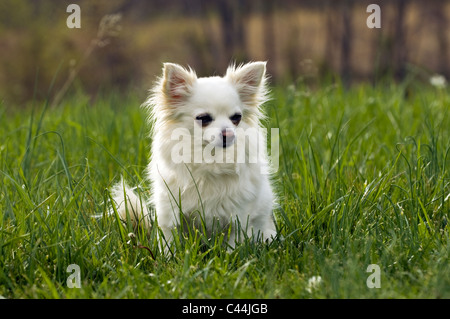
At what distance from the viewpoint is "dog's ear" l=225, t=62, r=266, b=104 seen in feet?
10.1

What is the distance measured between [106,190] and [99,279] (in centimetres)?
56

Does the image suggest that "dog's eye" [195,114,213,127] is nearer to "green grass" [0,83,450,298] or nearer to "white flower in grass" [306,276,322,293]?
"green grass" [0,83,450,298]

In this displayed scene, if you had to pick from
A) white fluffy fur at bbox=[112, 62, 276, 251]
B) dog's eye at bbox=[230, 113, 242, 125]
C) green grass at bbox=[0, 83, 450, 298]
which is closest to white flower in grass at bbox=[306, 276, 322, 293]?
green grass at bbox=[0, 83, 450, 298]

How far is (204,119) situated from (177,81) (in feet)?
0.81

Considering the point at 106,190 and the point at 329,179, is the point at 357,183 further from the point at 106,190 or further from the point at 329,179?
the point at 106,190

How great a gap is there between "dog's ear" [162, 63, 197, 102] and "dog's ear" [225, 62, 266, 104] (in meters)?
0.22

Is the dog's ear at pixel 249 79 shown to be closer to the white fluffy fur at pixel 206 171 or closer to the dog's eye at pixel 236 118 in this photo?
the white fluffy fur at pixel 206 171

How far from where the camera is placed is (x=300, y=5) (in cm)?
1073

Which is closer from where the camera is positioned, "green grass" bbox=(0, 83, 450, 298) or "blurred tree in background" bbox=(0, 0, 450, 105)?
"green grass" bbox=(0, 83, 450, 298)

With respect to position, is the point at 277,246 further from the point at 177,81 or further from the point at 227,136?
the point at 177,81

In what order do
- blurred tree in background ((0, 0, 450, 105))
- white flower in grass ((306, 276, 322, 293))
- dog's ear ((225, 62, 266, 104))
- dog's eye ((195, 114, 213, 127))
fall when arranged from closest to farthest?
white flower in grass ((306, 276, 322, 293))
dog's eye ((195, 114, 213, 127))
dog's ear ((225, 62, 266, 104))
blurred tree in background ((0, 0, 450, 105))

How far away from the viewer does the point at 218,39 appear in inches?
393

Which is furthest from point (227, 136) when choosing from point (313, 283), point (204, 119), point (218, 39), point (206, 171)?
point (218, 39)
